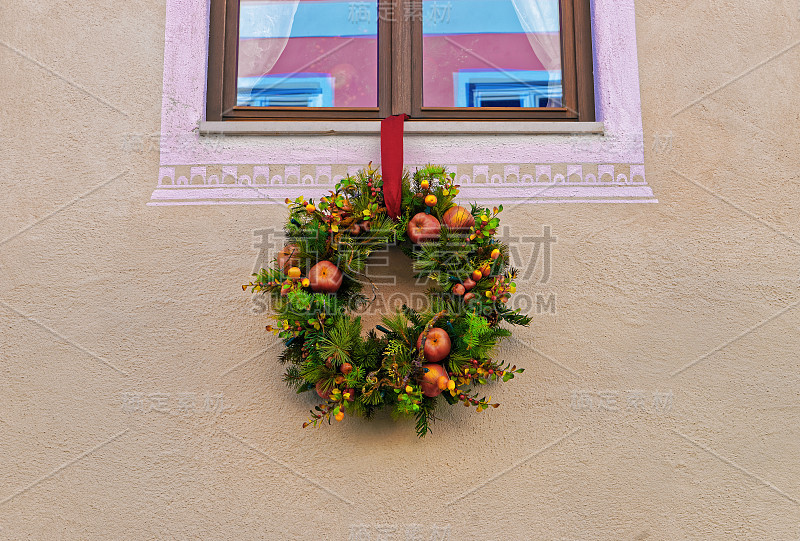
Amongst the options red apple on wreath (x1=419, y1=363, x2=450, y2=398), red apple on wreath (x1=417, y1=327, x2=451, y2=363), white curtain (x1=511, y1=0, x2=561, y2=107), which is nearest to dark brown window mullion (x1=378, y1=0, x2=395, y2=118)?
white curtain (x1=511, y1=0, x2=561, y2=107)

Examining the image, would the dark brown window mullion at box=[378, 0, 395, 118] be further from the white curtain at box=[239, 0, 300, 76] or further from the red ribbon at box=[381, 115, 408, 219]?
the white curtain at box=[239, 0, 300, 76]

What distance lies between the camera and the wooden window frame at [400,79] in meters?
3.44

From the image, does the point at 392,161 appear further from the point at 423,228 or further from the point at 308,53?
the point at 308,53

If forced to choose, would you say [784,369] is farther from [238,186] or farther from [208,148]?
[208,148]

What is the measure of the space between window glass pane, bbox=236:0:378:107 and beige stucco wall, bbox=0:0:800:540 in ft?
1.49

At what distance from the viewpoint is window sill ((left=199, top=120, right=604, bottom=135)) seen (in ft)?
10.8

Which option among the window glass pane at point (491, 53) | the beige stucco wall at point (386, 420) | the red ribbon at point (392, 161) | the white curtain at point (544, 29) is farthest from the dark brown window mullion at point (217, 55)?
the white curtain at point (544, 29)

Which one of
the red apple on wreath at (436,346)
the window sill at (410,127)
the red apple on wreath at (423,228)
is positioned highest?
the window sill at (410,127)

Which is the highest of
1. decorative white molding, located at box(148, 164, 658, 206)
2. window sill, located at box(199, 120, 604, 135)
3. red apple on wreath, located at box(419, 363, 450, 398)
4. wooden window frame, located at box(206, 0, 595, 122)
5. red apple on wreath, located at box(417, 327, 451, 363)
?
wooden window frame, located at box(206, 0, 595, 122)

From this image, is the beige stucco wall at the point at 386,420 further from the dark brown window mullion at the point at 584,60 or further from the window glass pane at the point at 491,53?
the window glass pane at the point at 491,53

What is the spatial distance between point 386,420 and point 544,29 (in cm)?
210

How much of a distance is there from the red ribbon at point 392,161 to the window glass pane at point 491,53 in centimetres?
39

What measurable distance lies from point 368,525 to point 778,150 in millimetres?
2528

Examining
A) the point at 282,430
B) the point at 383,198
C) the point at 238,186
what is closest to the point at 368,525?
the point at 282,430
